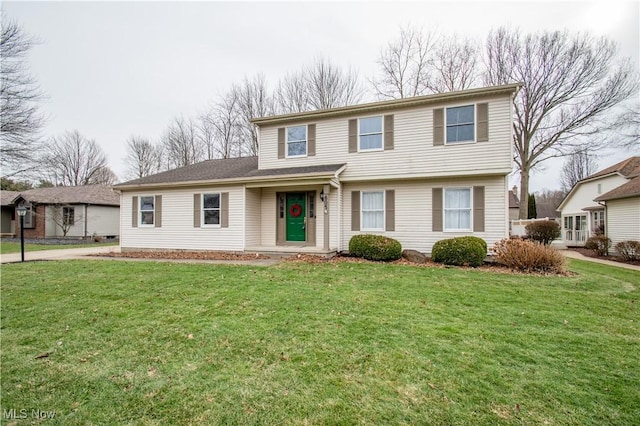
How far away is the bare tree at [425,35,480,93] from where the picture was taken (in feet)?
65.5

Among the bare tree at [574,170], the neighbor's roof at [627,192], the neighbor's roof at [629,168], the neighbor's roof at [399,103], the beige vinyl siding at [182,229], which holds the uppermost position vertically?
the bare tree at [574,170]

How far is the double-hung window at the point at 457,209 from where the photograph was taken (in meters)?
10.2

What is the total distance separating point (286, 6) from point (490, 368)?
13766 millimetres

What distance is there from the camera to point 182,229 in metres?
12.4

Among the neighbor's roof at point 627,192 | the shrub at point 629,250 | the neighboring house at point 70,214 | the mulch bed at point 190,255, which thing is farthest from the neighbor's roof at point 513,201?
the neighboring house at point 70,214

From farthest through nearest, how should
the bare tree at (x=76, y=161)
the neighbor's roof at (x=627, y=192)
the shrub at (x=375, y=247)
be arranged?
the bare tree at (x=76, y=161) < the neighbor's roof at (x=627, y=192) < the shrub at (x=375, y=247)

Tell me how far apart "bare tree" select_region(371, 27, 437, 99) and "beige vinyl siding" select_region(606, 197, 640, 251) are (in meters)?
12.9

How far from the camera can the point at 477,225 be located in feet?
32.7

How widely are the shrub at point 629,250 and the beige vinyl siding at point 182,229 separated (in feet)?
54.9

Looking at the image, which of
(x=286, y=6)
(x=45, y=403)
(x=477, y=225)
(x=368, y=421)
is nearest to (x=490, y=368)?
(x=368, y=421)

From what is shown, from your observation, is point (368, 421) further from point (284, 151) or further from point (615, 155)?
point (615, 155)

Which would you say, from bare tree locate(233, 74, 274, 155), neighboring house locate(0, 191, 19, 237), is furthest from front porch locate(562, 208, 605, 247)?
neighboring house locate(0, 191, 19, 237)

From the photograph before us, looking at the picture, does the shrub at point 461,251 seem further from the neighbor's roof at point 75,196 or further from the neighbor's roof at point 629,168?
the neighbor's roof at point 75,196

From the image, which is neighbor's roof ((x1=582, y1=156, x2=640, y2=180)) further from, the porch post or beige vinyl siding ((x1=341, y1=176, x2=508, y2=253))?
the porch post
